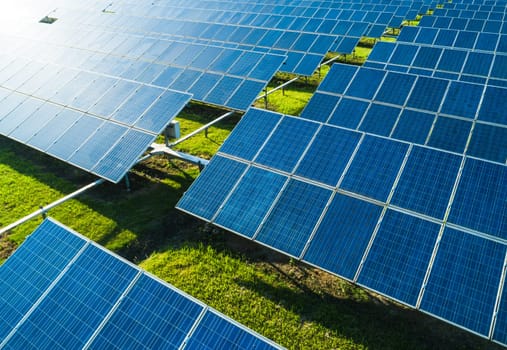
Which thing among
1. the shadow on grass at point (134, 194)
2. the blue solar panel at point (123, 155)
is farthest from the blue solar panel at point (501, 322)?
the blue solar panel at point (123, 155)

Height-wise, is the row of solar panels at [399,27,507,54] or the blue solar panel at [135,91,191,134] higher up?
the blue solar panel at [135,91,191,134]

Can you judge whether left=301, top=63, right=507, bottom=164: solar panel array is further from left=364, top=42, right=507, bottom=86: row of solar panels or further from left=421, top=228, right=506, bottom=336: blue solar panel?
left=421, top=228, right=506, bottom=336: blue solar panel

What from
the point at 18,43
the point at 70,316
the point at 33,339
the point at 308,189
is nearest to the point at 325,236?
the point at 308,189

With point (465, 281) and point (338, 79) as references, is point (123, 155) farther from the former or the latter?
point (465, 281)

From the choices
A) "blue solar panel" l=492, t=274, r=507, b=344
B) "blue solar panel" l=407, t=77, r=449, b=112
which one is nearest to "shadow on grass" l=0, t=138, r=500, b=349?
"blue solar panel" l=492, t=274, r=507, b=344

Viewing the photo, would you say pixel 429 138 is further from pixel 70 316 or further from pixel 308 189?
pixel 70 316

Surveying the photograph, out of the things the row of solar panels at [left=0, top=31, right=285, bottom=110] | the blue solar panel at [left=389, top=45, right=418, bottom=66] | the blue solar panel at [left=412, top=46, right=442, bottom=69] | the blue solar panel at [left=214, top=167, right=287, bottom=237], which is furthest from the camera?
the blue solar panel at [left=389, top=45, right=418, bottom=66]
